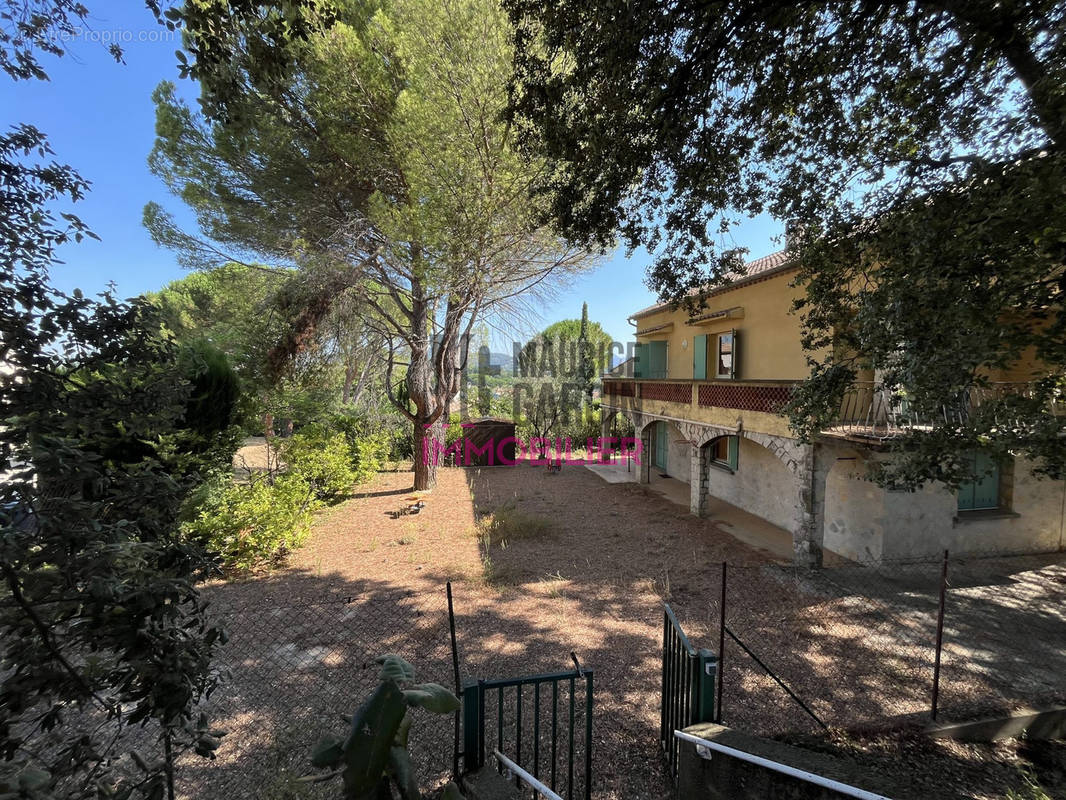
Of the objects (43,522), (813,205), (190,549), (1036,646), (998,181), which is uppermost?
(813,205)

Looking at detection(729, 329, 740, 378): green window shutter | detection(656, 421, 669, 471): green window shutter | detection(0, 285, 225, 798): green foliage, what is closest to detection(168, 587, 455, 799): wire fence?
detection(0, 285, 225, 798): green foliage

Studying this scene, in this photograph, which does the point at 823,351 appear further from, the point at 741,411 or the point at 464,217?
the point at 464,217

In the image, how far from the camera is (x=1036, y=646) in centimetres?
512

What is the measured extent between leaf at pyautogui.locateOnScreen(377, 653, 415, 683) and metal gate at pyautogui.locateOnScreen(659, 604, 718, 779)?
199 centimetres

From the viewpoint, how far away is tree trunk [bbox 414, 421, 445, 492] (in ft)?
41.3

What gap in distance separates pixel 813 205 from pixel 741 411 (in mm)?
4203

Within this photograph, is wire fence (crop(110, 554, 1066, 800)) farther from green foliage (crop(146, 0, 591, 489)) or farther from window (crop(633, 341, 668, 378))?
window (crop(633, 341, 668, 378))

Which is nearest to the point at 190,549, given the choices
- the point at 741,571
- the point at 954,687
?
the point at 954,687

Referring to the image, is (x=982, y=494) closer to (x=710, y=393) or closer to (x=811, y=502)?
(x=811, y=502)

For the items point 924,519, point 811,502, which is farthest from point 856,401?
point 924,519

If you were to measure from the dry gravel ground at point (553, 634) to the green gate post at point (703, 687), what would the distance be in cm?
75

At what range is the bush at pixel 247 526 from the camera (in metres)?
6.59

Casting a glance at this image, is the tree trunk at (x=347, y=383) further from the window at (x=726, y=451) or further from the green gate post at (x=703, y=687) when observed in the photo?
the green gate post at (x=703, y=687)

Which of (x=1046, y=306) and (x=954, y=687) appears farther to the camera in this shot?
(x=954, y=687)
